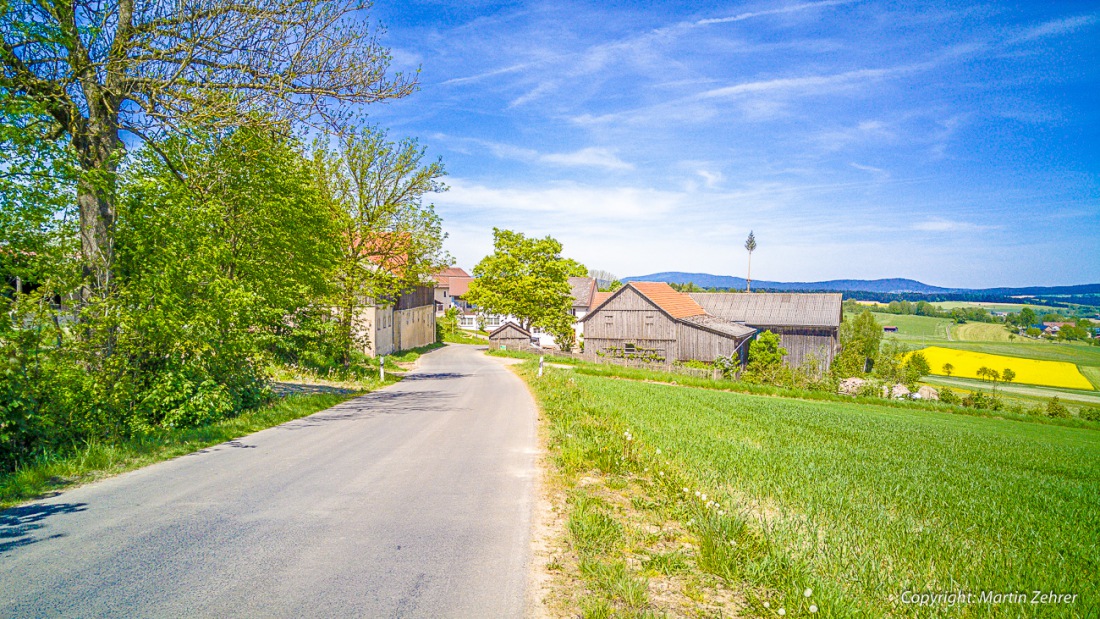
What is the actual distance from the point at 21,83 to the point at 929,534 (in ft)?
48.6

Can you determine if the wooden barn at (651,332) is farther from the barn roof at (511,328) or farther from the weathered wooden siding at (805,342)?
the weathered wooden siding at (805,342)

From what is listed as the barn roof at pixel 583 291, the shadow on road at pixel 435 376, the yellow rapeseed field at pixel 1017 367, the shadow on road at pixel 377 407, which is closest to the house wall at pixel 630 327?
the shadow on road at pixel 435 376

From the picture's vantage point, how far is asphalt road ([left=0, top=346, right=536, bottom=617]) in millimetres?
4027

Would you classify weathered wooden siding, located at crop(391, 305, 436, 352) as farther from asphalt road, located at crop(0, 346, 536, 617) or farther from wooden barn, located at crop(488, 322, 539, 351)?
asphalt road, located at crop(0, 346, 536, 617)

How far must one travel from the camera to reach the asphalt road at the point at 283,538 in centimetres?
403

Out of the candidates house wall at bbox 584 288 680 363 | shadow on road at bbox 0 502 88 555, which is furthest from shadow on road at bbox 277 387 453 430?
house wall at bbox 584 288 680 363

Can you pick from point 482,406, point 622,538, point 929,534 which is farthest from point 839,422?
point 622,538

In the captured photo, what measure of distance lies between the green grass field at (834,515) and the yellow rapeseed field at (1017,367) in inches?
2870

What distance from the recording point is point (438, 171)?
2589cm

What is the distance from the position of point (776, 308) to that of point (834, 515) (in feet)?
192

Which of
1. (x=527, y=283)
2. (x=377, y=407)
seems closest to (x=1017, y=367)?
(x=527, y=283)

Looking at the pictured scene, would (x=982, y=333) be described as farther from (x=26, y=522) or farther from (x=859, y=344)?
(x=26, y=522)

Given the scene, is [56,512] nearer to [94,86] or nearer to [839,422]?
[94,86]

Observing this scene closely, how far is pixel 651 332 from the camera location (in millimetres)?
47031
